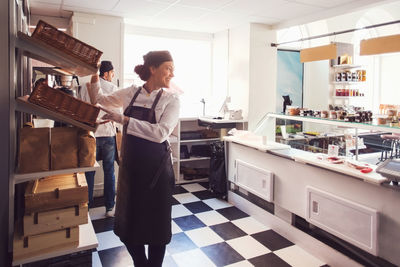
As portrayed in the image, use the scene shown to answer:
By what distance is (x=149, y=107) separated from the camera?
6.74 feet

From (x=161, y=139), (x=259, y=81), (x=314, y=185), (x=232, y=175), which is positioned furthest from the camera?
(x=259, y=81)

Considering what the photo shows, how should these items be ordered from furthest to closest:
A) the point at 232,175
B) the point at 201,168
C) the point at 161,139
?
the point at 201,168
the point at 232,175
the point at 161,139

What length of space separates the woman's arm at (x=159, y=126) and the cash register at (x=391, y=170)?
150 centimetres

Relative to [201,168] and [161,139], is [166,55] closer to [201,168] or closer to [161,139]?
[161,139]

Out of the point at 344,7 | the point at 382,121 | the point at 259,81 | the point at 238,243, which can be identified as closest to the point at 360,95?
the point at 259,81

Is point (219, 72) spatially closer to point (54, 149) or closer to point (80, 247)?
point (54, 149)

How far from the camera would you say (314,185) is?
9.34ft

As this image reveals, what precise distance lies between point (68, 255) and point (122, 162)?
63 centimetres

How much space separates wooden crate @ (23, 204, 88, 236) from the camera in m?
1.56

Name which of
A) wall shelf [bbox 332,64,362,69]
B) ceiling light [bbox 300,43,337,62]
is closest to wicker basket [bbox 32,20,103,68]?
ceiling light [bbox 300,43,337,62]

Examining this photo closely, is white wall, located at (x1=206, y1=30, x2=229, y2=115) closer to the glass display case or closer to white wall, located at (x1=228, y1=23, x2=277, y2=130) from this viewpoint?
white wall, located at (x1=228, y1=23, x2=277, y2=130)

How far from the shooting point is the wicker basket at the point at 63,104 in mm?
1506

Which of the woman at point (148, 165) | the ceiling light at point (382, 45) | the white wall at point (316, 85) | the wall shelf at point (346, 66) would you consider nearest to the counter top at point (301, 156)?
the ceiling light at point (382, 45)

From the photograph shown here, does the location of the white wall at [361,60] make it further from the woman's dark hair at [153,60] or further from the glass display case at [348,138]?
the woman's dark hair at [153,60]
